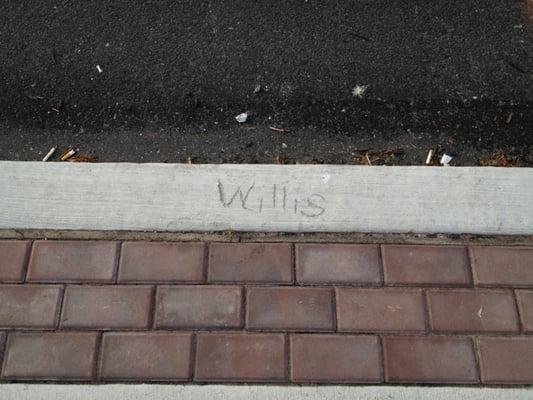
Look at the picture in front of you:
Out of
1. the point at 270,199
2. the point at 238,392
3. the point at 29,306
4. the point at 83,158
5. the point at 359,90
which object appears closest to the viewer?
the point at 238,392

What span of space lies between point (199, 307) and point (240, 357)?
0.74 ft

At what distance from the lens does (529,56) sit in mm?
2197

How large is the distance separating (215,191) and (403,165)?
770 millimetres

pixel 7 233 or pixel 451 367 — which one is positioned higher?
pixel 7 233

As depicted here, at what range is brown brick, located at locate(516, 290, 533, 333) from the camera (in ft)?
5.56

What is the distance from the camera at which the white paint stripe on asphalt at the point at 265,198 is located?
1813 millimetres

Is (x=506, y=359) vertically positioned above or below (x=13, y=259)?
below

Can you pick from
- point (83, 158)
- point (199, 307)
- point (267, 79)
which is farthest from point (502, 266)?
point (83, 158)

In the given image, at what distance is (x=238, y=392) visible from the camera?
159 centimetres

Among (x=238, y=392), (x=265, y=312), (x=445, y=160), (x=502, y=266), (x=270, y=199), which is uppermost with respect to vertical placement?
(x=445, y=160)

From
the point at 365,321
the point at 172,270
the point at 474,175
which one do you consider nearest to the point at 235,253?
the point at 172,270

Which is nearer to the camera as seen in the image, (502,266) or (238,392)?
(238,392)

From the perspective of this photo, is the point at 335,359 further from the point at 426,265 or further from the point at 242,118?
the point at 242,118

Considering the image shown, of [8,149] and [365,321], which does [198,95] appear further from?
[365,321]
